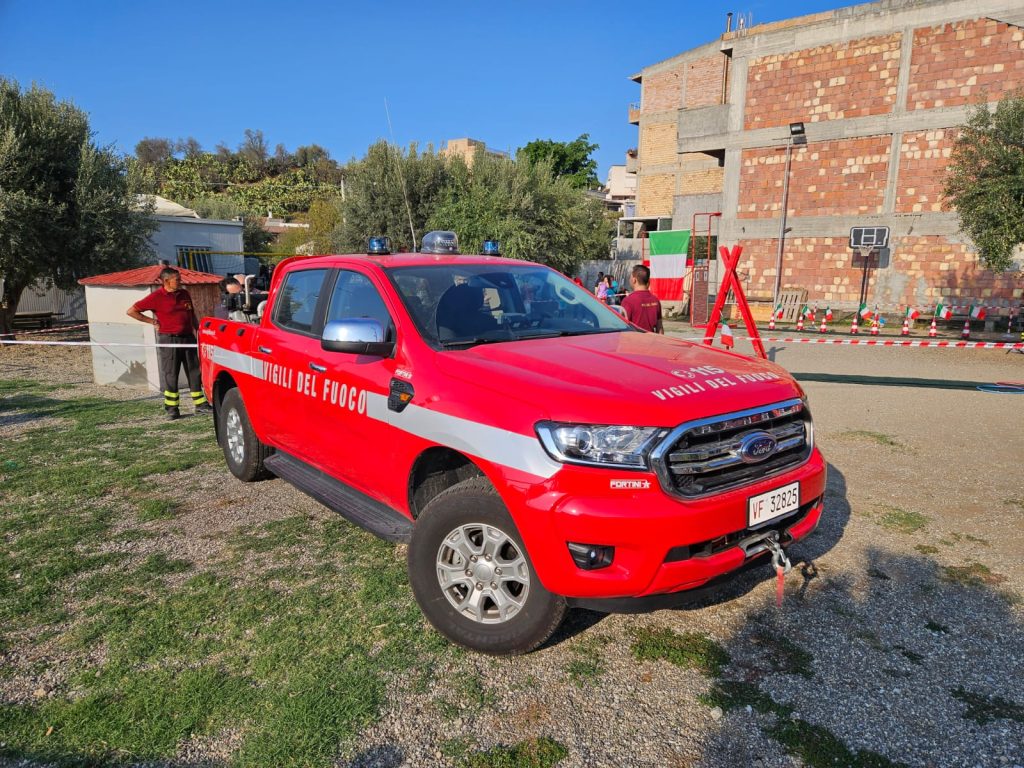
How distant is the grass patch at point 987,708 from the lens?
2637mm

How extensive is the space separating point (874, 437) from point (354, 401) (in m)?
5.78

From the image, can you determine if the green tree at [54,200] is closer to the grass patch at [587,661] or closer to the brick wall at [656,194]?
the grass patch at [587,661]

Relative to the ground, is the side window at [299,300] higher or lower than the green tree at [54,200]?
lower

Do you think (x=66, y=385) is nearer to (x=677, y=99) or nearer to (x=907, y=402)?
(x=907, y=402)

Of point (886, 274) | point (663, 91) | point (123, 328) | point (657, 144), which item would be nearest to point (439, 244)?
point (123, 328)

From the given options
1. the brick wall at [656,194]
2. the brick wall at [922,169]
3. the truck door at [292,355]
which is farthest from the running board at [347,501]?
the brick wall at [656,194]

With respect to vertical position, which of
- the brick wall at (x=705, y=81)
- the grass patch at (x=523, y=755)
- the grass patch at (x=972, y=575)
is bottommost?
the grass patch at (x=523, y=755)

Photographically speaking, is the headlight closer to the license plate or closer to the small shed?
the license plate

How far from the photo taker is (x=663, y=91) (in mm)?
41688

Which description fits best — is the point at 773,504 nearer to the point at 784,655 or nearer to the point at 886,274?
the point at 784,655

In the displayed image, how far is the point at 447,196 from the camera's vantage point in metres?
25.4

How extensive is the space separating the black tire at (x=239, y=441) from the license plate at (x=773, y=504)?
12.0 ft

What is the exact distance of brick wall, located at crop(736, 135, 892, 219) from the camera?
24.0 metres

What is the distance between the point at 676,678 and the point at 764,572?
3.99 ft
